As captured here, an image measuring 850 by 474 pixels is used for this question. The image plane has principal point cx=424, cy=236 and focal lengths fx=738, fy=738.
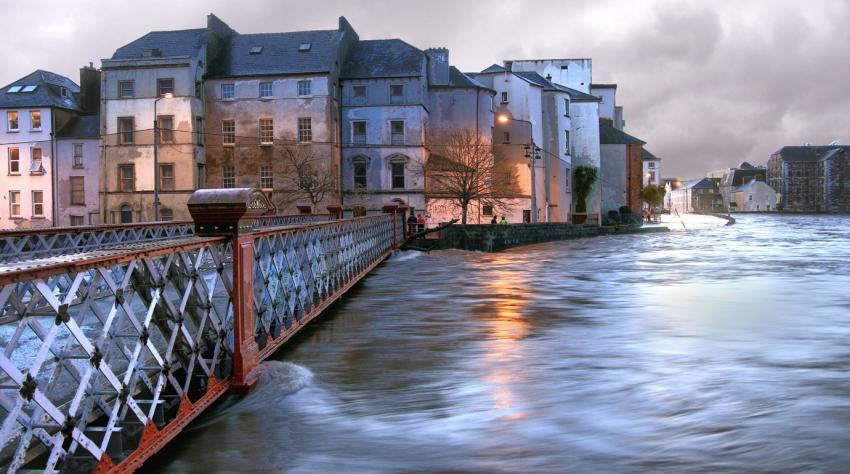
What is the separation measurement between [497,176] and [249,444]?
1993 inches

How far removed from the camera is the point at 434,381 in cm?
846

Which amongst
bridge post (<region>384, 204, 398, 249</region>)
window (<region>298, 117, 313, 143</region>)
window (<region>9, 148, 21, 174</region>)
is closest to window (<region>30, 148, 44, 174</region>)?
window (<region>9, 148, 21, 174</region>)

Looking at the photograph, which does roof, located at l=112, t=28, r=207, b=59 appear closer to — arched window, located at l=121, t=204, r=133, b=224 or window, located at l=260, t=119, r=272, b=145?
window, located at l=260, t=119, r=272, b=145

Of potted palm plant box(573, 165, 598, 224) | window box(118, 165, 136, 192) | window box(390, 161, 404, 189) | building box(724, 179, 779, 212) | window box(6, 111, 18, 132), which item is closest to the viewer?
window box(118, 165, 136, 192)

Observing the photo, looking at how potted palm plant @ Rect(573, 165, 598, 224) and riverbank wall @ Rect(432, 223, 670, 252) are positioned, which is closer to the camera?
riverbank wall @ Rect(432, 223, 670, 252)

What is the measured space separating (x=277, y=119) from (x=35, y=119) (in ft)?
62.7

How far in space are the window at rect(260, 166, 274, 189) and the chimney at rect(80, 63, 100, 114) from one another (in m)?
15.7

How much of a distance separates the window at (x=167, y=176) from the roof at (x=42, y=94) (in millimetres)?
11201

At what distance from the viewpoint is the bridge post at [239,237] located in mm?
6766

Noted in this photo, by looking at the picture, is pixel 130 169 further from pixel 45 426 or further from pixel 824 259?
pixel 45 426

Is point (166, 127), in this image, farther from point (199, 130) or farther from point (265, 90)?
point (265, 90)

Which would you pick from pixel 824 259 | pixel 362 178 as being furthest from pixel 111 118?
pixel 824 259

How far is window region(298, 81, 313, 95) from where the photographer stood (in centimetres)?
5306

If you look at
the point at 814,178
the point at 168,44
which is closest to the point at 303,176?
the point at 168,44
